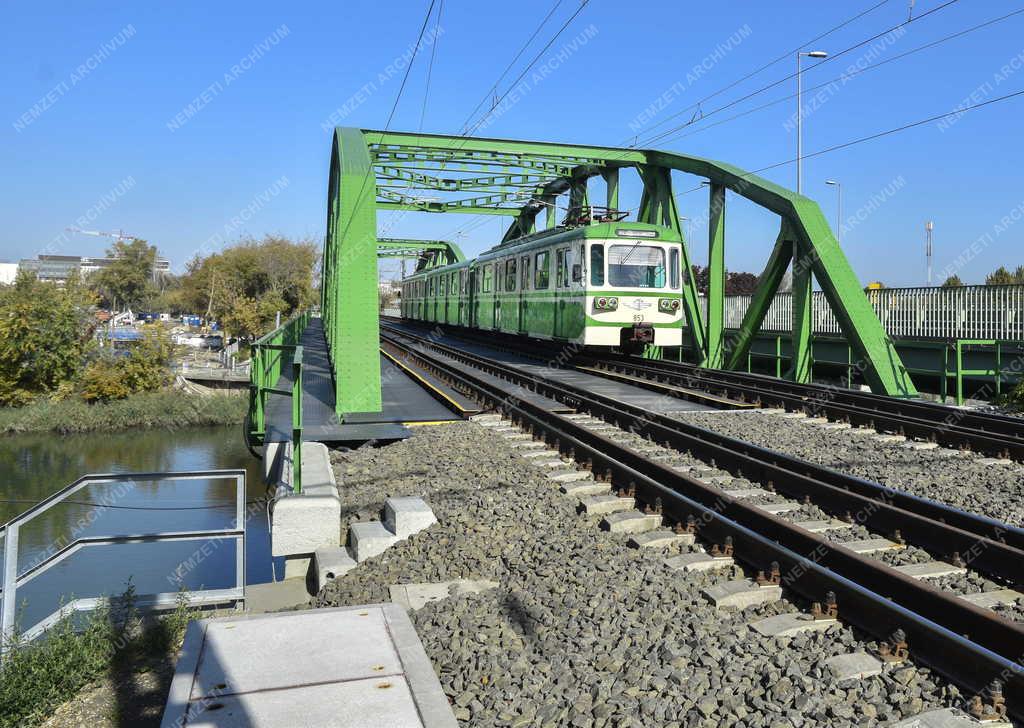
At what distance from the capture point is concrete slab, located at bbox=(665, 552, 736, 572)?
534 centimetres

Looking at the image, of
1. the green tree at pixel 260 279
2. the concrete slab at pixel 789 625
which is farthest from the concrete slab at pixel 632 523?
the green tree at pixel 260 279

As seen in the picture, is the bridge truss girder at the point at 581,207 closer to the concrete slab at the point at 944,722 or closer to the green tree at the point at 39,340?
the concrete slab at the point at 944,722

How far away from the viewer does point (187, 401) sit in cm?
3725

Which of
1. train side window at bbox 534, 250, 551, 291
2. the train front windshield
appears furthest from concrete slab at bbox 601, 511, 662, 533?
train side window at bbox 534, 250, 551, 291

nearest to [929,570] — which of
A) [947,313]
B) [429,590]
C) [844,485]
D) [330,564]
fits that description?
[844,485]

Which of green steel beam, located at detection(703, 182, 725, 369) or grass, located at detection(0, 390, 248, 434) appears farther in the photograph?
grass, located at detection(0, 390, 248, 434)

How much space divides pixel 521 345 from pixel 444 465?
18.7 m

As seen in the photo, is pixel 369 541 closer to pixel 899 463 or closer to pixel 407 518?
pixel 407 518

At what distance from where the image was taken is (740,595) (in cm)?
475

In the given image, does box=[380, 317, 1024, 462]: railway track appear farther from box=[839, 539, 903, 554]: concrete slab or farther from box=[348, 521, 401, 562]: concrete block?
box=[348, 521, 401, 562]: concrete block

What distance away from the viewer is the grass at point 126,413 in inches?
1345

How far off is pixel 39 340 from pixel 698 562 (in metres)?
38.6

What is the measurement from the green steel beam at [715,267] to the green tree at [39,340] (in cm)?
3076

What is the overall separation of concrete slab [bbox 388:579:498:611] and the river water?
2213 millimetres
